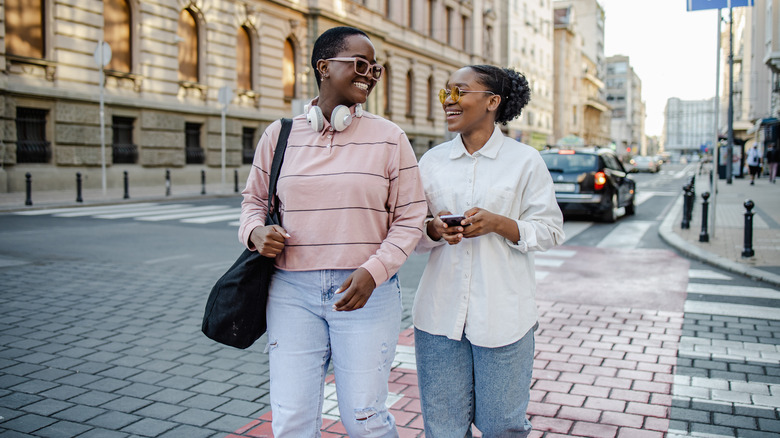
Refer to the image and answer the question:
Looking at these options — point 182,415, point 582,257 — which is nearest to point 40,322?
point 182,415

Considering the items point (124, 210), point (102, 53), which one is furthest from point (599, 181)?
point (102, 53)

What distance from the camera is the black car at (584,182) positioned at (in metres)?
14.2

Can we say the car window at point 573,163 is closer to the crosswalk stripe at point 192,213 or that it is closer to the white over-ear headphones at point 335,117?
the crosswalk stripe at point 192,213

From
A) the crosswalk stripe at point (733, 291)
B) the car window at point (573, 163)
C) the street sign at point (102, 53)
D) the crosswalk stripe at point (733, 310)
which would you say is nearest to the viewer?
the crosswalk stripe at point (733, 310)

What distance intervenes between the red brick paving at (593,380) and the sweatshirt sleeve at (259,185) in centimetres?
154

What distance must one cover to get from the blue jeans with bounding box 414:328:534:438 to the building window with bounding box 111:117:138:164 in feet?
71.2

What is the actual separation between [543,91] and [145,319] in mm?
65350

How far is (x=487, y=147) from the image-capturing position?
2.56m

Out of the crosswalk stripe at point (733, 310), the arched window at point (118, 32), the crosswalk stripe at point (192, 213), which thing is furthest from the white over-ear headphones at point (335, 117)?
the arched window at point (118, 32)

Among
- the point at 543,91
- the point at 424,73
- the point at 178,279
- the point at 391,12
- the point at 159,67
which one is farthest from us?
the point at 543,91

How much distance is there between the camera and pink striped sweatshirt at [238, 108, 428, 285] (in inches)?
91.0

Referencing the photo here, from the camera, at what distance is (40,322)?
5.78 meters

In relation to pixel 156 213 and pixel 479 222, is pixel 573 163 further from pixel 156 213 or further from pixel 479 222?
pixel 479 222

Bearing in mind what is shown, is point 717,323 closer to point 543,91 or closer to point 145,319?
point 145,319
